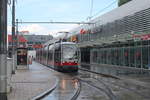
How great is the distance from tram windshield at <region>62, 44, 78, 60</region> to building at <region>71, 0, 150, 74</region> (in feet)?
12.2

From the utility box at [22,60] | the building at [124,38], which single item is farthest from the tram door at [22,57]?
the building at [124,38]

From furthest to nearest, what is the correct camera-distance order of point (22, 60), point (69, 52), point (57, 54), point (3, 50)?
point (22, 60)
point (57, 54)
point (69, 52)
point (3, 50)

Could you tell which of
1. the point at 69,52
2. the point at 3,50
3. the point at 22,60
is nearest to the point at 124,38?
the point at 69,52

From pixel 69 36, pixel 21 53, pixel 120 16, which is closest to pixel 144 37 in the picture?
pixel 120 16

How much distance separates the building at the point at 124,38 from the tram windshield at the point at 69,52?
3728 millimetres

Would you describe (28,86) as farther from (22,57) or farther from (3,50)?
(22,57)

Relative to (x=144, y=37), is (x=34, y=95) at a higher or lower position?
lower

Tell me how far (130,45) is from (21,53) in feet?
43.7

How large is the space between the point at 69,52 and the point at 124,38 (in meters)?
8.24

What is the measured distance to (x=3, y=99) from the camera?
10.2 meters

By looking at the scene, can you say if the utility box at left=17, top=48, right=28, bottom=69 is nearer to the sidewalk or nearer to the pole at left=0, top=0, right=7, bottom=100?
the sidewalk

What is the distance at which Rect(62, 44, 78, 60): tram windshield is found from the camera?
125ft

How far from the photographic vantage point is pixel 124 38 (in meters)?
43.1

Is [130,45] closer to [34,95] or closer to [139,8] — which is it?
[139,8]
